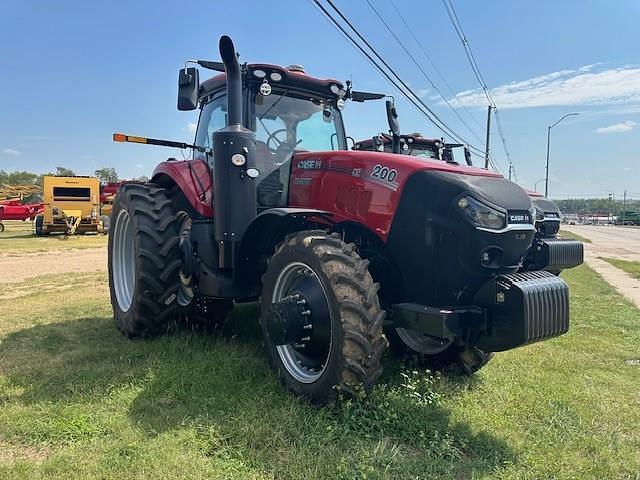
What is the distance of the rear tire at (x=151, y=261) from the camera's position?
192 inches

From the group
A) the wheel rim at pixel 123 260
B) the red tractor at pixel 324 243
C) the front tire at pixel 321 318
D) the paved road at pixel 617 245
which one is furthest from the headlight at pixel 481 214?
the paved road at pixel 617 245

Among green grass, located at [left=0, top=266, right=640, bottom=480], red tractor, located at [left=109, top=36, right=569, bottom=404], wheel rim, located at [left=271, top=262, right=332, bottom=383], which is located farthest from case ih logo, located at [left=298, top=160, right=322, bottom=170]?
green grass, located at [left=0, top=266, right=640, bottom=480]

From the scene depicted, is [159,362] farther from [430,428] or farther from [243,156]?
[430,428]

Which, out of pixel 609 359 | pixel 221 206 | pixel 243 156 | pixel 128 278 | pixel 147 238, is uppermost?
pixel 243 156

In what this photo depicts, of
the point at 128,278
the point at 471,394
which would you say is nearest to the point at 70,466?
the point at 471,394

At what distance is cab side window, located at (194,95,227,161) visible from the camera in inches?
203

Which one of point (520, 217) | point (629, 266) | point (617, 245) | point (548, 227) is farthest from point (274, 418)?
point (617, 245)

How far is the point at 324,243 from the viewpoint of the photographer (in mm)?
3469

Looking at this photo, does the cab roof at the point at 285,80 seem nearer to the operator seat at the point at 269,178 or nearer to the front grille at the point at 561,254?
the operator seat at the point at 269,178

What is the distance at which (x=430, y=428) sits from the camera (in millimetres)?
3311

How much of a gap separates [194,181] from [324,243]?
2165 millimetres

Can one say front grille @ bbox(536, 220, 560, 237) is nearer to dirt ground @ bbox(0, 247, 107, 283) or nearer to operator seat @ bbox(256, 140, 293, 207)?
operator seat @ bbox(256, 140, 293, 207)

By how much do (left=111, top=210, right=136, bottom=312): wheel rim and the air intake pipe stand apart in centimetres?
204

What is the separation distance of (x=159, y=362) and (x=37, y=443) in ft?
4.55
